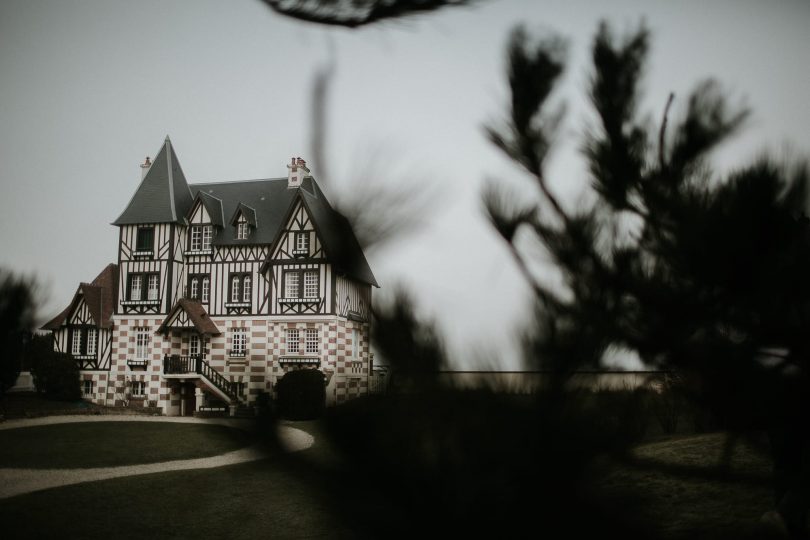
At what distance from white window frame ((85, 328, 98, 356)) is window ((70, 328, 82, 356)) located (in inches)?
12.9

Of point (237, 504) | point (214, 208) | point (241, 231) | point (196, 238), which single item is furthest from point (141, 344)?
point (237, 504)

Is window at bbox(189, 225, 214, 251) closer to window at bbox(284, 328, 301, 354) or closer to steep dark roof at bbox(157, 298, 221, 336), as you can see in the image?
steep dark roof at bbox(157, 298, 221, 336)

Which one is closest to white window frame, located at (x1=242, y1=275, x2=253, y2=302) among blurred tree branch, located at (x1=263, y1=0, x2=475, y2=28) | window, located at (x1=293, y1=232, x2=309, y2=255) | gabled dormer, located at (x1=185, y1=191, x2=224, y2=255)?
gabled dormer, located at (x1=185, y1=191, x2=224, y2=255)

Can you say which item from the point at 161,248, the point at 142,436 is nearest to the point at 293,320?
the point at 142,436

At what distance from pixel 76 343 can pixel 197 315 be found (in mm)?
9663

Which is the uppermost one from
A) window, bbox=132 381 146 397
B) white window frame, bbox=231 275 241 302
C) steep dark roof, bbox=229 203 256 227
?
steep dark roof, bbox=229 203 256 227

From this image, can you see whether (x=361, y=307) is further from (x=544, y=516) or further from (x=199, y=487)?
(x=199, y=487)

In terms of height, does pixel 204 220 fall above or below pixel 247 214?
above

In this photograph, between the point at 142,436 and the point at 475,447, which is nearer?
the point at 475,447

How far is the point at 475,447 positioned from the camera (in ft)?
4.04

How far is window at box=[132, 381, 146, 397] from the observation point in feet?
72.1

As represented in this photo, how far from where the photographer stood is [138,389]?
22.0 metres

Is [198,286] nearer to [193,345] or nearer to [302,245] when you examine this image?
[193,345]

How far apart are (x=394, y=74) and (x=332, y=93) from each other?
0.32m
